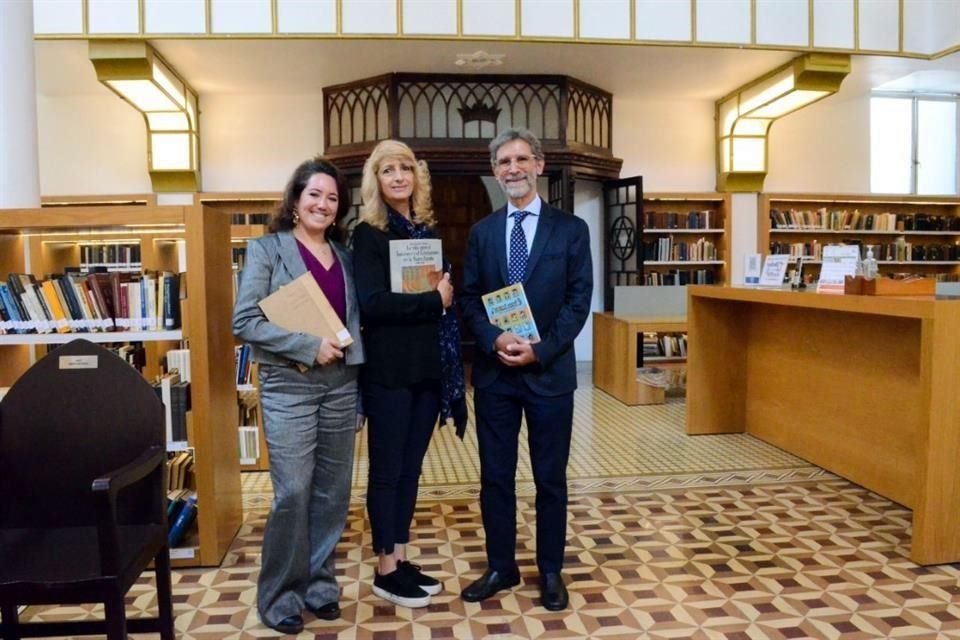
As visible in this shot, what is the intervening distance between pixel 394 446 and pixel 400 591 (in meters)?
0.57

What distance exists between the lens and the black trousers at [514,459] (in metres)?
2.43

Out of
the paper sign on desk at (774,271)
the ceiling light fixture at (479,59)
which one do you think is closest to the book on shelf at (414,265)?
the paper sign on desk at (774,271)

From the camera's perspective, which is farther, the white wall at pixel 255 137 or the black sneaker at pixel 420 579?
the white wall at pixel 255 137

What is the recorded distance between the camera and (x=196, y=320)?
2766 millimetres

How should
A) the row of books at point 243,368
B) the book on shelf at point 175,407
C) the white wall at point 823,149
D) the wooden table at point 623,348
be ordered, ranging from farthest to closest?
the white wall at point 823,149
the wooden table at point 623,348
the row of books at point 243,368
the book on shelf at point 175,407

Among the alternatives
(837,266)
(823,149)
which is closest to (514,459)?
(837,266)

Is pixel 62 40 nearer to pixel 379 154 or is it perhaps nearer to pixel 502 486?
pixel 379 154

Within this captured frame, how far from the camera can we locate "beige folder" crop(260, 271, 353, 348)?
222cm

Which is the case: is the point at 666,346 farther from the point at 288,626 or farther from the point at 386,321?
the point at 288,626

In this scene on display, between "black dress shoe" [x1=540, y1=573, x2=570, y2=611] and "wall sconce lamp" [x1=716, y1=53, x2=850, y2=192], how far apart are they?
239 inches

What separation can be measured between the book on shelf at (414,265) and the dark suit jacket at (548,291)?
0.21 metres

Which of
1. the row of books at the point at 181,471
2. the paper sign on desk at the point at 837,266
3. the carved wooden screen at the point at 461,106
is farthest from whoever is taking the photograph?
the carved wooden screen at the point at 461,106

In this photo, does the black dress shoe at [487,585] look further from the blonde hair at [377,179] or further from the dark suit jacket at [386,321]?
the blonde hair at [377,179]

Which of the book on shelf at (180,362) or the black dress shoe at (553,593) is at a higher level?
the book on shelf at (180,362)
